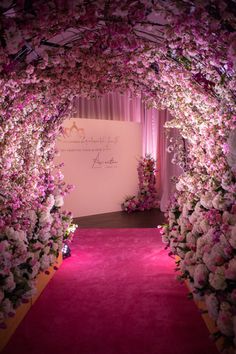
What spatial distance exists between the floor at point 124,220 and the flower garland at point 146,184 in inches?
10.8

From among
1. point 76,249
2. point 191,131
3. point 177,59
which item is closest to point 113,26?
point 177,59

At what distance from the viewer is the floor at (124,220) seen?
7205 millimetres

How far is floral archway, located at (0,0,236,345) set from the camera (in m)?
2.34

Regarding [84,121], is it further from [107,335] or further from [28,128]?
[107,335]

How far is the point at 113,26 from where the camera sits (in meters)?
2.73

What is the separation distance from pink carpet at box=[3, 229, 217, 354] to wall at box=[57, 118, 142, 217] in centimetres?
317

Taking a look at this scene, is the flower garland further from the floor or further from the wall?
the floor

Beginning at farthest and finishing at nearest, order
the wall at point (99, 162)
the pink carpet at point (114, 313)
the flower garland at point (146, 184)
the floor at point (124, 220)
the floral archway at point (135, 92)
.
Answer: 1. the flower garland at point (146, 184)
2. the wall at point (99, 162)
3. the floor at point (124, 220)
4. the pink carpet at point (114, 313)
5. the floral archway at point (135, 92)

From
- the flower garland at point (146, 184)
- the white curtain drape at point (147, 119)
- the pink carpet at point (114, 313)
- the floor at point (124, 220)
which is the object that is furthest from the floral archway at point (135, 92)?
the white curtain drape at point (147, 119)

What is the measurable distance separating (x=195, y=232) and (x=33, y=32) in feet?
7.25

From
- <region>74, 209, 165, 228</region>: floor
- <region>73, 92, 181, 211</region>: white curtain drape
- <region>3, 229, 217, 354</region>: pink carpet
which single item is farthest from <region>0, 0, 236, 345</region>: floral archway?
<region>73, 92, 181, 211</region>: white curtain drape

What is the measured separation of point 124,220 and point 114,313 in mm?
4396

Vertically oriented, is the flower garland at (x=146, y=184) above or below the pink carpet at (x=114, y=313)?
above

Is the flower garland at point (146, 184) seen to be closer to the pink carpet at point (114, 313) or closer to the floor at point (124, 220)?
the floor at point (124, 220)
